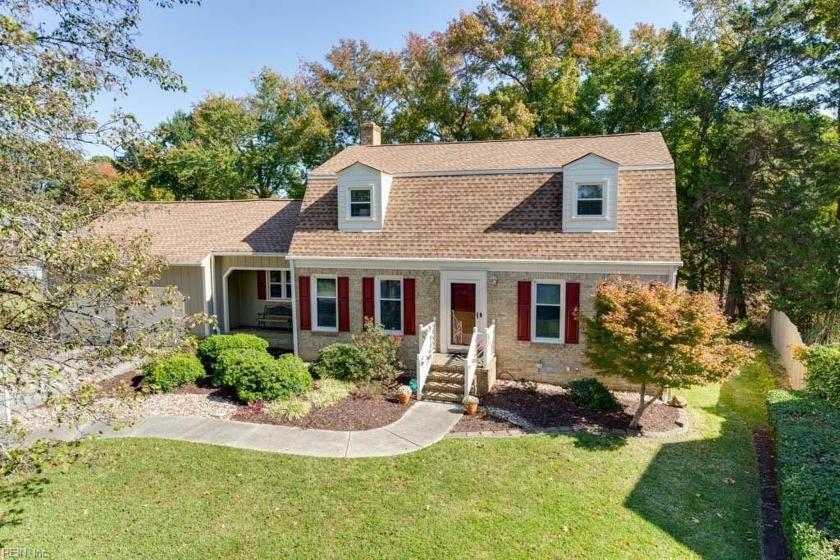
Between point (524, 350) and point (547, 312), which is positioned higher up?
point (547, 312)

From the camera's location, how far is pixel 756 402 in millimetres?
12398

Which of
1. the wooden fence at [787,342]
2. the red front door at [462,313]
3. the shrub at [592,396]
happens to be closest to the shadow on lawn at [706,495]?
the shrub at [592,396]

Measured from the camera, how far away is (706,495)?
25.7ft

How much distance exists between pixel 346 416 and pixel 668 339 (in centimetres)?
682

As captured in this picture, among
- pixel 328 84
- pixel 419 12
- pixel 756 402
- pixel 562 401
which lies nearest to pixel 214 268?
pixel 562 401

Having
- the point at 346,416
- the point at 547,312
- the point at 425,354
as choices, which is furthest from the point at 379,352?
the point at 547,312

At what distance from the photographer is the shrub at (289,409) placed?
10844 mm

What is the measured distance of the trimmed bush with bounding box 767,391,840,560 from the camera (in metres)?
5.78

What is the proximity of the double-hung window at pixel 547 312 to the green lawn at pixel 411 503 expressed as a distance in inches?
148

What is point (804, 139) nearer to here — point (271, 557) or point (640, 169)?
point (640, 169)

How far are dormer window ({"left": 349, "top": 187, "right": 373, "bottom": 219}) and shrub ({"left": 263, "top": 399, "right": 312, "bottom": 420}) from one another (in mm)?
6104

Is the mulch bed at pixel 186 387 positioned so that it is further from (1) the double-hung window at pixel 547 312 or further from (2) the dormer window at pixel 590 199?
(2) the dormer window at pixel 590 199

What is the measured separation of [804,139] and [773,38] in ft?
16.6

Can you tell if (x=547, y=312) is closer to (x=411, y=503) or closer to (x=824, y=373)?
(x=824, y=373)
